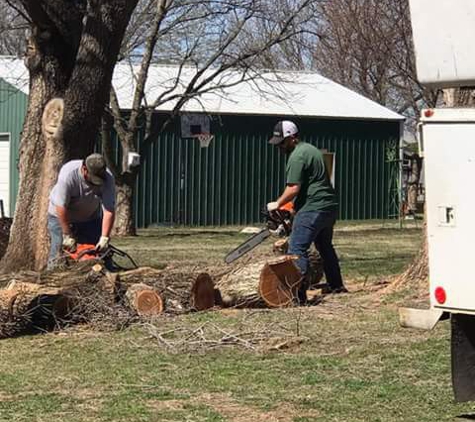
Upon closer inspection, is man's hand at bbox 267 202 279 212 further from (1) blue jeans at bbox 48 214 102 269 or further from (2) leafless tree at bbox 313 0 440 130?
(2) leafless tree at bbox 313 0 440 130

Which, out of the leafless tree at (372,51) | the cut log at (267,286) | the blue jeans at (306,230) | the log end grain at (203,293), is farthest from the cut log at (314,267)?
the leafless tree at (372,51)

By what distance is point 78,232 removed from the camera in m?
11.3

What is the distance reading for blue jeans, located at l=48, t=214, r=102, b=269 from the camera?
1119 centimetres

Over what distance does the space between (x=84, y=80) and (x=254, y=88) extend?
1877cm

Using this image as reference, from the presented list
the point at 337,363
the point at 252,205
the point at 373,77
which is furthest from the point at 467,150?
the point at 373,77

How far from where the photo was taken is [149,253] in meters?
18.5

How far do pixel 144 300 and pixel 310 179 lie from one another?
A: 221cm

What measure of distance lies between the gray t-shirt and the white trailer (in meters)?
5.76

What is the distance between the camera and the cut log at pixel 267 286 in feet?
34.5

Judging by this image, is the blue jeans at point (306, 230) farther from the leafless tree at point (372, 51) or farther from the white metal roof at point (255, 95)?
the leafless tree at point (372, 51)

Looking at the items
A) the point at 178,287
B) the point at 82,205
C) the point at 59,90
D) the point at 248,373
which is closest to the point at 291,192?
the point at 178,287

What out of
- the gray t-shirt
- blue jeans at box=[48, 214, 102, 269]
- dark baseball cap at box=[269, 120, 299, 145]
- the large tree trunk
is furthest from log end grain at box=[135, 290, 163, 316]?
the large tree trunk

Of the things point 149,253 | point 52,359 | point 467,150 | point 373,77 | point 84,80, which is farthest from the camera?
point 373,77

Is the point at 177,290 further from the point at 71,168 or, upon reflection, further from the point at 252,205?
the point at 252,205
